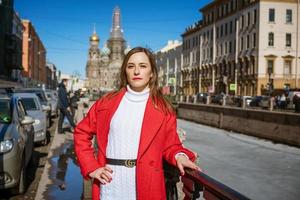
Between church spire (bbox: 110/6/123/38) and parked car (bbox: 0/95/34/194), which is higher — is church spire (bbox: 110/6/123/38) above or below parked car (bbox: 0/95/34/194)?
above

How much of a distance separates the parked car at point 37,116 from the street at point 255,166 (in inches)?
183

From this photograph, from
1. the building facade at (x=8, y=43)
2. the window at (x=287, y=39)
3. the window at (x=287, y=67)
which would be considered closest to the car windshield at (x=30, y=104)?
the window at (x=287, y=67)

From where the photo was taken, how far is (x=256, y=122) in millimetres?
24172

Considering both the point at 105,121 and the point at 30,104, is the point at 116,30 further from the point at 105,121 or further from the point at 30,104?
the point at 105,121

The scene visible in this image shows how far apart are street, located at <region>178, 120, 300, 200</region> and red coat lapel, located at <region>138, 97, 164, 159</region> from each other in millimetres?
6753

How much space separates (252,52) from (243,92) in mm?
5810

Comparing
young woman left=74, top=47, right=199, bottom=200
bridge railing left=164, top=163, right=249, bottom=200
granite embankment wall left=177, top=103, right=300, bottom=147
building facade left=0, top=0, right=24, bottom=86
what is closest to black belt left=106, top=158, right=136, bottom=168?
young woman left=74, top=47, right=199, bottom=200

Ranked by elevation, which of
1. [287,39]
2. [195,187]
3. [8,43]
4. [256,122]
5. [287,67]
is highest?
[8,43]

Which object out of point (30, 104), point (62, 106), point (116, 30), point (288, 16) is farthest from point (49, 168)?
point (116, 30)

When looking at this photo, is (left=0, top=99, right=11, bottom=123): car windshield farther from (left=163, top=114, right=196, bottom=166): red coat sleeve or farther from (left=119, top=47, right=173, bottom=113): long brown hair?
(left=163, top=114, right=196, bottom=166): red coat sleeve

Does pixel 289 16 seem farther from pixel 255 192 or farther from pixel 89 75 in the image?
pixel 89 75

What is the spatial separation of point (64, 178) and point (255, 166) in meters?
6.84

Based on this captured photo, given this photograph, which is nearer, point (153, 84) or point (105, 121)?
point (105, 121)

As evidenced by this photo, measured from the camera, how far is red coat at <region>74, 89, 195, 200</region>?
2.88 metres
